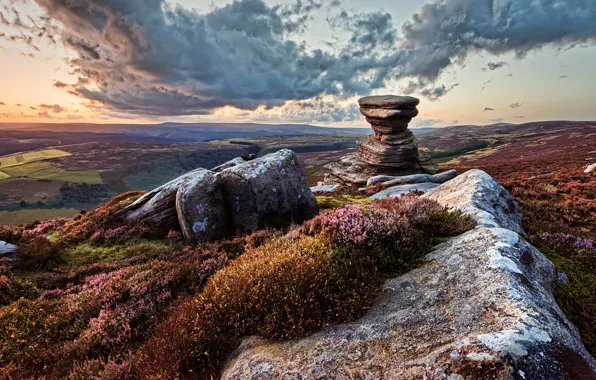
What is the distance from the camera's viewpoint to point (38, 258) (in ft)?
42.1

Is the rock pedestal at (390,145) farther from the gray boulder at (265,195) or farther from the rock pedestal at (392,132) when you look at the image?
the gray boulder at (265,195)

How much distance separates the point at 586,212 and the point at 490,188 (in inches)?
244

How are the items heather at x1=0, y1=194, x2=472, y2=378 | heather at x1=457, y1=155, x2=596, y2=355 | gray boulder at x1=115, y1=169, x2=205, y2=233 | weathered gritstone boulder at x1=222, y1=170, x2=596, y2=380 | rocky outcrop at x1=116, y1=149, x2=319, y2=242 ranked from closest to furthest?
1. weathered gritstone boulder at x1=222, y1=170, x2=596, y2=380
2. heather at x1=0, y1=194, x2=472, y2=378
3. heather at x1=457, y1=155, x2=596, y2=355
4. rocky outcrop at x1=116, y1=149, x2=319, y2=242
5. gray boulder at x1=115, y1=169, x2=205, y2=233

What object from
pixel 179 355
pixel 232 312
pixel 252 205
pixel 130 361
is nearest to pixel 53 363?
pixel 130 361

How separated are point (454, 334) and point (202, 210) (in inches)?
505

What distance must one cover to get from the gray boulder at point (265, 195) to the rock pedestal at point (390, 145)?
25.2 m

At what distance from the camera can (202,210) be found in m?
14.5

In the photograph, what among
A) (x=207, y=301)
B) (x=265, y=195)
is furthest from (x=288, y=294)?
(x=265, y=195)

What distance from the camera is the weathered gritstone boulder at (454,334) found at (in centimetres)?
316

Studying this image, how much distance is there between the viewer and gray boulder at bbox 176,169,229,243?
1430cm

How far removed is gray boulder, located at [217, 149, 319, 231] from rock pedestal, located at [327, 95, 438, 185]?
82.6 feet

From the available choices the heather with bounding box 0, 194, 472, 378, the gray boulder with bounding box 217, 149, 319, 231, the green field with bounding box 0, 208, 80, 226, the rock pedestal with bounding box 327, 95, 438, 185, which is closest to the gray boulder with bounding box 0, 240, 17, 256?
the heather with bounding box 0, 194, 472, 378

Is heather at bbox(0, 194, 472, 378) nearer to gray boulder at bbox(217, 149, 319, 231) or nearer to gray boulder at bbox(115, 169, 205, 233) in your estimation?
gray boulder at bbox(217, 149, 319, 231)

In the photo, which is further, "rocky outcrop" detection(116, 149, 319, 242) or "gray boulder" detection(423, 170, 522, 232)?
"rocky outcrop" detection(116, 149, 319, 242)
